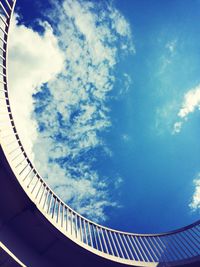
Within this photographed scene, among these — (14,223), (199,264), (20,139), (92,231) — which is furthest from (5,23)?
(199,264)

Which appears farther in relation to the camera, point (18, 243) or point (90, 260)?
point (90, 260)

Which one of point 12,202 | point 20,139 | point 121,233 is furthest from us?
point 121,233

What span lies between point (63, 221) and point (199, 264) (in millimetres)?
4258

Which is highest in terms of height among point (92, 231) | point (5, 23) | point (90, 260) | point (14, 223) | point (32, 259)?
point (5, 23)

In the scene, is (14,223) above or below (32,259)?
above

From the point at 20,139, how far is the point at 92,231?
3918 mm

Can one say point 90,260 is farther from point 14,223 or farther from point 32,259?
point 14,223

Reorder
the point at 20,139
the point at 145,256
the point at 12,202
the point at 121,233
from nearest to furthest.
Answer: the point at 12,202 → the point at 20,139 → the point at 145,256 → the point at 121,233

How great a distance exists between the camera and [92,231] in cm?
741

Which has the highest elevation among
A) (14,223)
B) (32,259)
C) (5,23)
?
(5,23)

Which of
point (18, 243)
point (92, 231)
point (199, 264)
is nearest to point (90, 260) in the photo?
point (92, 231)

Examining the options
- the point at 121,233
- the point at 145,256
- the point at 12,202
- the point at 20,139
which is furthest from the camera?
the point at 121,233

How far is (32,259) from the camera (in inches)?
234

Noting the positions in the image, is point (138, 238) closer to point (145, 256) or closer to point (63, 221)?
point (145, 256)
